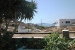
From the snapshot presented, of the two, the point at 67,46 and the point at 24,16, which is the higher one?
the point at 24,16

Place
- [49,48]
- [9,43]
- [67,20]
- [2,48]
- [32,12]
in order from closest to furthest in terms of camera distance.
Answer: [49,48] < [2,48] < [9,43] < [32,12] < [67,20]

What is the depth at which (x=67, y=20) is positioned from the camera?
68250 millimetres

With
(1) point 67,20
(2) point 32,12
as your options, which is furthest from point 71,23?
(2) point 32,12

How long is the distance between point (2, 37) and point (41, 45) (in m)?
2.79

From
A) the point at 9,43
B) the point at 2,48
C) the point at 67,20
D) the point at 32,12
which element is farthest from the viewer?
the point at 67,20

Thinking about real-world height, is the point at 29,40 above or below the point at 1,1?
below

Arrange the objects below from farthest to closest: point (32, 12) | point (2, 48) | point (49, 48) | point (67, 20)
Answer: point (67, 20), point (32, 12), point (2, 48), point (49, 48)

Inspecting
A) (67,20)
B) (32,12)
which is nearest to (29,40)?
(32,12)

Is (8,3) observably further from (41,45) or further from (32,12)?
(41,45)

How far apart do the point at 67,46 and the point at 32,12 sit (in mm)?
4537

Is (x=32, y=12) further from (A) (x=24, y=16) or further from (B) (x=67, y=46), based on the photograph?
(B) (x=67, y=46)

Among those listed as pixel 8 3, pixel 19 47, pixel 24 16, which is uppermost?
pixel 8 3

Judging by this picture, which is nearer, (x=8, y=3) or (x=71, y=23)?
(x=8, y=3)

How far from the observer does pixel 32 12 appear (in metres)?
12.9
